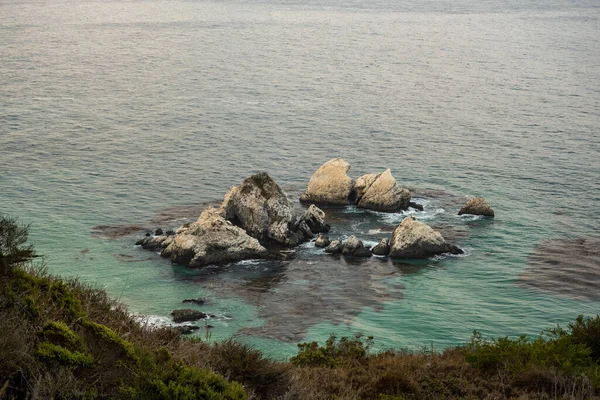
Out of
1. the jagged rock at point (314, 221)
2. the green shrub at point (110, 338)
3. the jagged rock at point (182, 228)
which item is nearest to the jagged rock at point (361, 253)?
the jagged rock at point (314, 221)

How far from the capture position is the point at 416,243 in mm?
49094

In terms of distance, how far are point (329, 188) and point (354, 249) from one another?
1126 centimetres

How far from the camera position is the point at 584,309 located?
139 feet

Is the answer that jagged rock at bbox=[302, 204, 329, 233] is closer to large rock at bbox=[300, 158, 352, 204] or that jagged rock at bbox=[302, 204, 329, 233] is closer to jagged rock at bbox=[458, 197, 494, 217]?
large rock at bbox=[300, 158, 352, 204]

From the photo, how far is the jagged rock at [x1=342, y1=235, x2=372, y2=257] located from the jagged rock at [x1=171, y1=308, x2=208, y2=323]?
1269cm

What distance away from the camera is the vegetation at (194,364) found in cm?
1445

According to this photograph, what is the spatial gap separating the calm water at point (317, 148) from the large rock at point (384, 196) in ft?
4.09

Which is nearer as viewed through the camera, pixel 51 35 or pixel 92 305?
pixel 92 305

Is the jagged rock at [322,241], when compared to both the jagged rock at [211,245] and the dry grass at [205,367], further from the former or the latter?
the dry grass at [205,367]

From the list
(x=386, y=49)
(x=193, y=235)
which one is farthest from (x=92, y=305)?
(x=386, y=49)

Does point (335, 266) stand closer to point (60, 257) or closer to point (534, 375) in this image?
point (60, 257)

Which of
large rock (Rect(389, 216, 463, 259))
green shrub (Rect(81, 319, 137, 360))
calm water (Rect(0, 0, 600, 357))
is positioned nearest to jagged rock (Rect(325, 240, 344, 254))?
calm water (Rect(0, 0, 600, 357))

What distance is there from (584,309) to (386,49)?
95.3 m

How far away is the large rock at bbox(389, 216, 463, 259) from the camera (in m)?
49.1
